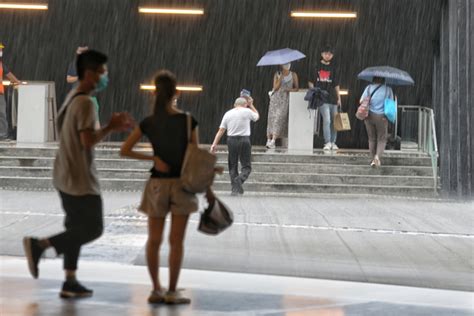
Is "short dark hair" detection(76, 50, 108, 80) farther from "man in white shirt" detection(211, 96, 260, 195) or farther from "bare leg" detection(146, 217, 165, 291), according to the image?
"man in white shirt" detection(211, 96, 260, 195)

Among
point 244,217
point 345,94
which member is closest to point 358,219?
point 244,217

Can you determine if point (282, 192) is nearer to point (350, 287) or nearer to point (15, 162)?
point (15, 162)

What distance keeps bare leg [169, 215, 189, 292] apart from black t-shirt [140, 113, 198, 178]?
340 millimetres

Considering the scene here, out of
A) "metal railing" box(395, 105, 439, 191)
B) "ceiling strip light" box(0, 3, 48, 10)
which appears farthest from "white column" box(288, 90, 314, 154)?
"ceiling strip light" box(0, 3, 48, 10)

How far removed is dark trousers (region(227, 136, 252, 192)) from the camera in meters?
19.9

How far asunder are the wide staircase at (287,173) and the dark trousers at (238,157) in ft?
3.76

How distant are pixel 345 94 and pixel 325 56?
5.15 meters

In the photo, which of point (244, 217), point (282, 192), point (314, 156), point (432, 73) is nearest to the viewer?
point (244, 217)

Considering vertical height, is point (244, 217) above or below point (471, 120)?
below

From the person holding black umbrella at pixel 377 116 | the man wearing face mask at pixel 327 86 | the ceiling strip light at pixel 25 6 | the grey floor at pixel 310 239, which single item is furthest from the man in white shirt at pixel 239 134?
the ceiling strip light at pixel 25 6

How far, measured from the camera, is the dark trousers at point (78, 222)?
810 centimetres

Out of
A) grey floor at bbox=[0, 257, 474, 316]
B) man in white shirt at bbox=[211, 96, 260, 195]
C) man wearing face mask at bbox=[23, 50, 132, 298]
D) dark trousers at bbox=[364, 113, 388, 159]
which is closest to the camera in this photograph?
grey floor at bbox=[0, 257, 474, 316]

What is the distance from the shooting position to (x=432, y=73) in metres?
28.9

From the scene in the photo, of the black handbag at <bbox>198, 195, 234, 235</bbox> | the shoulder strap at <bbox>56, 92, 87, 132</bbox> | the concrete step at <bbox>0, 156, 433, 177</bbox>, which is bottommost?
the black handbag at <bbox>198, 195, 234, 235</bbox>
